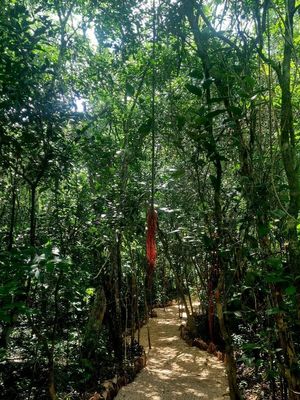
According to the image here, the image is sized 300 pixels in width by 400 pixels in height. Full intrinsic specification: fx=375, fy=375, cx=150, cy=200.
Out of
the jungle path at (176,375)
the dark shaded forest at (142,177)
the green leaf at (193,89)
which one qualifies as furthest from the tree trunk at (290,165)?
the jungle path at (176,375)

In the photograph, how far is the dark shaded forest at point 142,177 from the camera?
2.18 meters

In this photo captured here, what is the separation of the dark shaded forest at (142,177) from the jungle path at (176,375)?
0.28 meters

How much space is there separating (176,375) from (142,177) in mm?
2767

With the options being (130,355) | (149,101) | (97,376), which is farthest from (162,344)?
(149,101)

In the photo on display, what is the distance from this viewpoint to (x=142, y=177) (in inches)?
174

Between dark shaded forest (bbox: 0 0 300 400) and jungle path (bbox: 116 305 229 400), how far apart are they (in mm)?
284

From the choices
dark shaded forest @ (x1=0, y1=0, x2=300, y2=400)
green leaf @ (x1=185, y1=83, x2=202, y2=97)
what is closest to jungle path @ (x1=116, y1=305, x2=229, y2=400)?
dark shaded forest @ (x1=0, y1=0, x2=300, y2=400)

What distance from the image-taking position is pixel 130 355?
17.8 feet

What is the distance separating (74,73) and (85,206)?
6.35ft

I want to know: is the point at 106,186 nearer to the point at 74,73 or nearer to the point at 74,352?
the point at 74,73

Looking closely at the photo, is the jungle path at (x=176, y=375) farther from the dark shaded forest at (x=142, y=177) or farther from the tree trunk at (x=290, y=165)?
the tree trunk at (x=290, y=165)

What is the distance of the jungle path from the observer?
4375mm

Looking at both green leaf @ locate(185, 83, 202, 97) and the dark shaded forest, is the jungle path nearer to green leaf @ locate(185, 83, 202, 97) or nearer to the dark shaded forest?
the dark shaded forest

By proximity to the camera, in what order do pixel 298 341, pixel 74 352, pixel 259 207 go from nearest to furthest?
pixel 259 207 < pixel 298 341 < pixel 74 352
